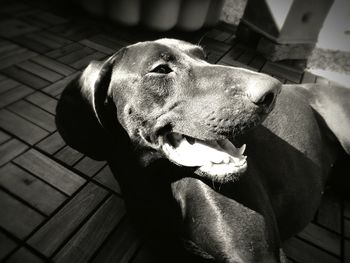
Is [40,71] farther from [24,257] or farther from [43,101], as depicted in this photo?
[24,257]

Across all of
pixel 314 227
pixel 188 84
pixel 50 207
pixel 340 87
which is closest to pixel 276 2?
pixel 340 87

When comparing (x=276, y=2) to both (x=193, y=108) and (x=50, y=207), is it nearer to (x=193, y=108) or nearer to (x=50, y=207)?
(x=193, y=108)

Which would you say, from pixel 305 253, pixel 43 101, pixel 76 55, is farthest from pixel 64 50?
pixel 305 253

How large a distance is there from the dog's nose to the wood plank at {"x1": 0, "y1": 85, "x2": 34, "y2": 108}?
78.0 inches

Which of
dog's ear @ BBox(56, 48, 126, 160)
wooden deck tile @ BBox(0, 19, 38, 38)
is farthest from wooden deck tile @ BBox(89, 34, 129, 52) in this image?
dog's ear @ BBox(56, 48, 126, 160)

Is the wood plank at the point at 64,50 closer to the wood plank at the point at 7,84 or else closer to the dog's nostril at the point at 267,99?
the wood plank at the point at 7,84

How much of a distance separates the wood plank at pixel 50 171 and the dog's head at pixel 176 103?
0.60 m

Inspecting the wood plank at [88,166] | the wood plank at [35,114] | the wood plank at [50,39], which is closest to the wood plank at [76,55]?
the wood plank at [50,39]

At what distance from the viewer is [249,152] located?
5.23 ft

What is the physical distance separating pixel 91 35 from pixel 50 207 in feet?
7.44

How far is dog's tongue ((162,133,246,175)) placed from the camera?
4.04 feet

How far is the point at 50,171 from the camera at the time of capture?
6.57 feet

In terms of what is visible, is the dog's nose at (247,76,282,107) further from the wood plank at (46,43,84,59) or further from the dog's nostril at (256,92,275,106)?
the wood plank at (46,43,84,59)

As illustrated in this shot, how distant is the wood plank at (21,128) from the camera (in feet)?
7.18
